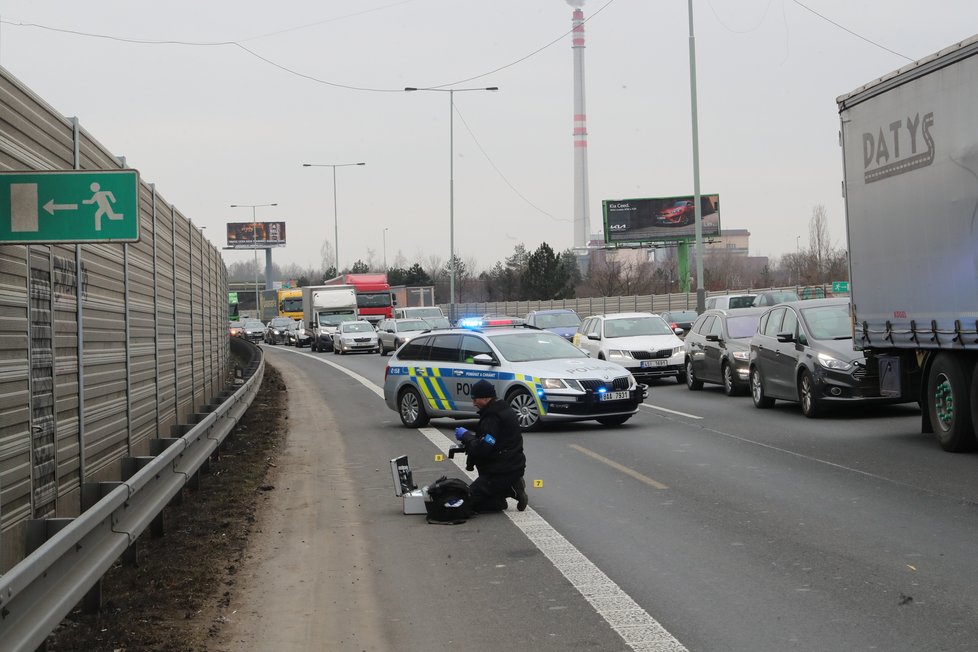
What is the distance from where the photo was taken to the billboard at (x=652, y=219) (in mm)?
94688

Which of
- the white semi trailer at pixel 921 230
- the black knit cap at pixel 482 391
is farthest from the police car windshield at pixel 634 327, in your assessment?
the black knit cap at pixel 482 391

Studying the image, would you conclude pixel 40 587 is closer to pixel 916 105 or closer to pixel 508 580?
pixel 508 580

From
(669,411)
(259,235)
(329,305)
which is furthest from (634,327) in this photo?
(259,235)

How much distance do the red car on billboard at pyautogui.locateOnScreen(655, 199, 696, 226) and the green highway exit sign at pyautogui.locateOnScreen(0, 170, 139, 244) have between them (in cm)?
8909

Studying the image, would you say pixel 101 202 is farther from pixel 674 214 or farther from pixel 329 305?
pixel 674 214

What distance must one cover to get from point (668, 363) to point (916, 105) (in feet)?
41.4

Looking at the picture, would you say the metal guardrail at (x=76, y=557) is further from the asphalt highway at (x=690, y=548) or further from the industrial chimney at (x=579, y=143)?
the industrial chimney at (x=579, y=143)

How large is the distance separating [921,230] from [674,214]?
83013 mm

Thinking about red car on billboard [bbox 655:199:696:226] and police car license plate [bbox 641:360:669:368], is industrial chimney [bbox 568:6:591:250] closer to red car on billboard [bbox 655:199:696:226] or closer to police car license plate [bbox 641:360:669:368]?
red car on billboard [bbox 655:199:696:226]

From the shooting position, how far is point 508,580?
25.1 feet

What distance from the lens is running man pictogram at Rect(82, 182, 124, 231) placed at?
289 inches

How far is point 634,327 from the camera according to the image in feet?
85.5

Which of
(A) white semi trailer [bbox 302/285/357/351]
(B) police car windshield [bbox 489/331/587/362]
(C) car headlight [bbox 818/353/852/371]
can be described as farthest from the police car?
(A) white semi trailer [bbox 302/285/357/351]

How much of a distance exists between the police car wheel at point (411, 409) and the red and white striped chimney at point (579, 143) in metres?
116
